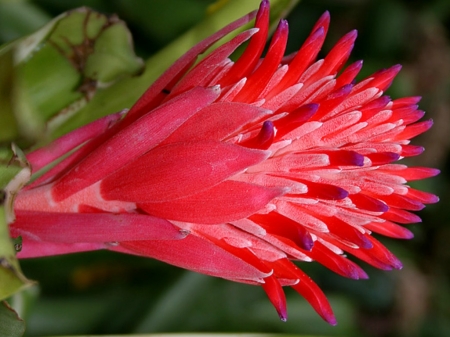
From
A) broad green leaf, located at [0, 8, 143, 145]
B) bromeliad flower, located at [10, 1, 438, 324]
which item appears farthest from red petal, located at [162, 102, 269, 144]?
broad green leaf, located at [0, 8, 143, 145]

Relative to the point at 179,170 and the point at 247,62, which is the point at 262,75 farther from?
the point at 179,170

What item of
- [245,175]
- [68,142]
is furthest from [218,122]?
[68,142]

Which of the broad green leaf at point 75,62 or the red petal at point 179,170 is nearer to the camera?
the red petal at point 179,170

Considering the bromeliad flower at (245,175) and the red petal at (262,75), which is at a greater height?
the red petal at (262,75)

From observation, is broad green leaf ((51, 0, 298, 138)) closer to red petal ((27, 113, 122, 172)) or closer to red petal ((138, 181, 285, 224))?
red petal ((27, 113, 122, 172))

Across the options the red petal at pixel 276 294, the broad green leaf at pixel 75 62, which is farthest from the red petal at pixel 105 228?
the broad green leaf at pixel 75 62

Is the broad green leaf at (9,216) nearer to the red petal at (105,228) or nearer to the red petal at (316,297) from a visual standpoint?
the red petal at (105,228)

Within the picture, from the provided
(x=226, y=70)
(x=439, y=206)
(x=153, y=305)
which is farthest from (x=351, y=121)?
(x=439, y=206)

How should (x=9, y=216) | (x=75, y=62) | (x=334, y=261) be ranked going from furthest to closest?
(x=75, y=62)
(x=334, y=261)
(x=9, y=216)

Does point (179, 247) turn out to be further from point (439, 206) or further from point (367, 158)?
point (439, 206)
